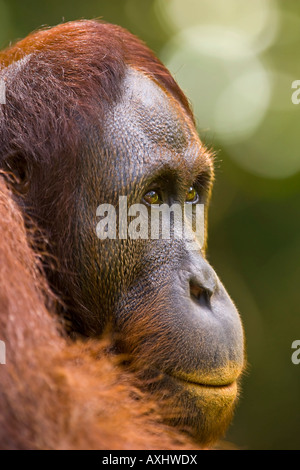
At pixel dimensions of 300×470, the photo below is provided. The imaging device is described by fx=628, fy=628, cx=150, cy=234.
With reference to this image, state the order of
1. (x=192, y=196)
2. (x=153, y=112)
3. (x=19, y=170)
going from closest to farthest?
(x=19, y=170) < (x=153, y=112) < (x=192, y=196)

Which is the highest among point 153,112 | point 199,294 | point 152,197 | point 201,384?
point 153,112

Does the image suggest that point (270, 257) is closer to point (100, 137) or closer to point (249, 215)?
point (249, 215)

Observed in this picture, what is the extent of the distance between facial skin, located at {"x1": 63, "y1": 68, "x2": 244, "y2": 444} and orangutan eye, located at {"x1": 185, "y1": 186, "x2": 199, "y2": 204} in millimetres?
305

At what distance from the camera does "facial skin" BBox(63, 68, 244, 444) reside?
212 cm

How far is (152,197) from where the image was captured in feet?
7.64

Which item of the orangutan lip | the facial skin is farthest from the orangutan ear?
the orangutan lip

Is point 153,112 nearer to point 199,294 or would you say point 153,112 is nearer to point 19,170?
Answer: point 19,170

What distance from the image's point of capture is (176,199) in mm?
2410

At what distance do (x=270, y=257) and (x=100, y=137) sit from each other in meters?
5.96

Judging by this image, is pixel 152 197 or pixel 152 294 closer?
pixel 152 294

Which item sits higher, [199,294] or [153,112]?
[153,112]

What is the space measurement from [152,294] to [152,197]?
37 cm

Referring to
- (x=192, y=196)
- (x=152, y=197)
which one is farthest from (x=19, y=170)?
(x=192, y=196)
